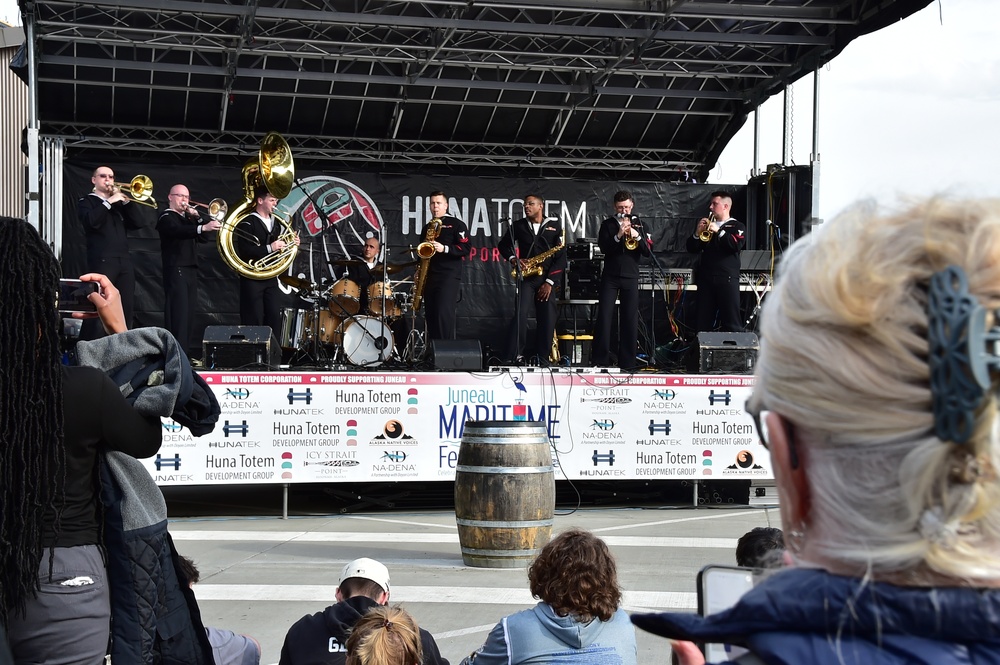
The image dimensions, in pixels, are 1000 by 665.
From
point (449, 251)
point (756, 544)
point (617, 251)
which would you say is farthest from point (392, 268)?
point (756, 544)

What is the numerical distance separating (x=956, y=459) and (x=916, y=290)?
0.50 feet

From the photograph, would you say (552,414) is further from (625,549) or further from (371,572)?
(371,572)

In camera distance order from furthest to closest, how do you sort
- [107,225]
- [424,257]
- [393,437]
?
[424,257] → [107,225] → [393,437]

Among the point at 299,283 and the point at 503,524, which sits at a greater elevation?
the point at 299,283

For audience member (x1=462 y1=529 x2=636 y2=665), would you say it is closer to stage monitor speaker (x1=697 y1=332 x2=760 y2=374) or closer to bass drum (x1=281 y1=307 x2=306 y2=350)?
stage monitor speaker (x1=697 y1=332 x2=760 y2=374)

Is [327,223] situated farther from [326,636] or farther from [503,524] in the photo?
[326,636]

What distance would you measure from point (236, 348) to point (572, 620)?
781 cm

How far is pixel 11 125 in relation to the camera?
3083 cm

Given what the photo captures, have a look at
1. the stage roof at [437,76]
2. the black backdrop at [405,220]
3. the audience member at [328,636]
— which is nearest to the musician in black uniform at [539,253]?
the black backdrop at [405,220]

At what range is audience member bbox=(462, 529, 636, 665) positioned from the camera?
365cm

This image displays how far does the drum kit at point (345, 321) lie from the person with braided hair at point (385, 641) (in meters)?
9.28

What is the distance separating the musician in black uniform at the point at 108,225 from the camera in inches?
488

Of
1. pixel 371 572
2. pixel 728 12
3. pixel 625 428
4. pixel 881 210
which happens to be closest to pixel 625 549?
pixel 625 428

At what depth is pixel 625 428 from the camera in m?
10.6
